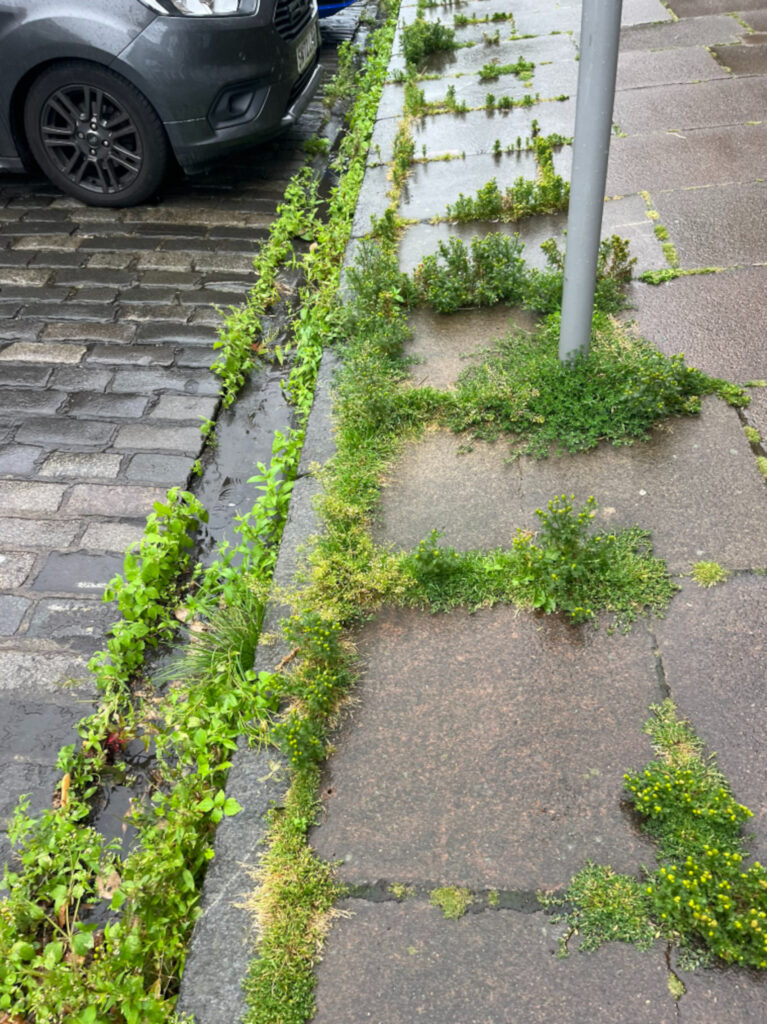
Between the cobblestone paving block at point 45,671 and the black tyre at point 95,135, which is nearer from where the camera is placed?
the cobblestone paving block at point 45,671

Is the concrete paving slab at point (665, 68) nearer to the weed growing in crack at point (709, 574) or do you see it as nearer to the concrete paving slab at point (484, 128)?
the concrete paving slab at point (484, 128)

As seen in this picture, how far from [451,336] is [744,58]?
15.3ft

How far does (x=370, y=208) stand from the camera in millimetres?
5656

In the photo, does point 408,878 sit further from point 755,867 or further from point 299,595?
point 299,595

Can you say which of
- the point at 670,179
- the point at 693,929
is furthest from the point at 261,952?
the point at 670,179

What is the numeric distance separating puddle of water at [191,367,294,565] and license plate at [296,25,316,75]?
279 cm

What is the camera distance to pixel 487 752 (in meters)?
2.53

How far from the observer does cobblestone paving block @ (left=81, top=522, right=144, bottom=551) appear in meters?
3.67

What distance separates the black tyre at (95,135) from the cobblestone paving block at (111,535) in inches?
121

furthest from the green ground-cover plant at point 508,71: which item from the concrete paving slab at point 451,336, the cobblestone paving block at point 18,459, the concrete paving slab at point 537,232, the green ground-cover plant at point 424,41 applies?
the cobblestone paving block at point 18,459

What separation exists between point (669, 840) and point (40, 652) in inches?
89.7

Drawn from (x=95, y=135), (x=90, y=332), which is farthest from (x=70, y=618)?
(x=95, y=135)

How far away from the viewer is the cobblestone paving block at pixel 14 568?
353 centimetres

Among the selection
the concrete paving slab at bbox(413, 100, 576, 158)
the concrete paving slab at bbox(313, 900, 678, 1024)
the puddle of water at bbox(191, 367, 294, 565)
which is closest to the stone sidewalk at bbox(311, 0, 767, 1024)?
the concrete paving slab at bbox(313, 900, 678, 1024)
